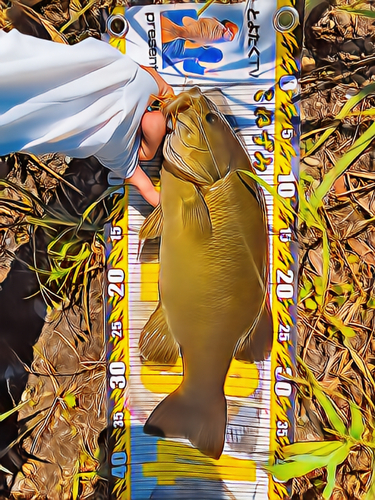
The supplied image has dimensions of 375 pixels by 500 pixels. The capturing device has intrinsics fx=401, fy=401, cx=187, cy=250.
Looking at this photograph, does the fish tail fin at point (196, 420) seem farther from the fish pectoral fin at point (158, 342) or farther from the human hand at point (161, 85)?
the human hand at point (161, 85)

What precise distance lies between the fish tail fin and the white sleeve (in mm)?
605

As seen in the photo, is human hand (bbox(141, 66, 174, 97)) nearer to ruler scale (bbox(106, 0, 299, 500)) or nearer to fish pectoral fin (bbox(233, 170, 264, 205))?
ruler scale (bbox(106, 0, 299, 500))

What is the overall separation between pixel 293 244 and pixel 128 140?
462 mm

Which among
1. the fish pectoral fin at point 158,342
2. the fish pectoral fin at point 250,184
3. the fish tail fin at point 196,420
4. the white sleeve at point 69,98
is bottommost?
the fish tail fin at point 196,420

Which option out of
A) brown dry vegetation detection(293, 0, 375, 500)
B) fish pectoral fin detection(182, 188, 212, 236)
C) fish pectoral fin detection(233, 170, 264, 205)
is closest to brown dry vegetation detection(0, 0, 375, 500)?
brown dry vegetation detection(293, 0, 375, 500)

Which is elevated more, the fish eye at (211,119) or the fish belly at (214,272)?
the fish eye at (211,119)

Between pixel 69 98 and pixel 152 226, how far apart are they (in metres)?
0.36

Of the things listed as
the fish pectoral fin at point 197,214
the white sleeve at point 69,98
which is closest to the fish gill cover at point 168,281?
the fish pectoral fin at point 197,214

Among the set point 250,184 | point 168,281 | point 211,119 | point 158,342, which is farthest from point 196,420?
point 211,119

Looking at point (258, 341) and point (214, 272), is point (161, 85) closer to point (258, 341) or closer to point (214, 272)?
point (214, 272)

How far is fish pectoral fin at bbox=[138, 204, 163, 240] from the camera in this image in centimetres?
98

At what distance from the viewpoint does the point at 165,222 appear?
0.97 meters

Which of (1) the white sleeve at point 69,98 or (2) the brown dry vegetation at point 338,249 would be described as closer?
(1) the white sleeve at point 69,98

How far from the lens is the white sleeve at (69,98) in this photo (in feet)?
2.19
